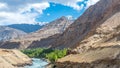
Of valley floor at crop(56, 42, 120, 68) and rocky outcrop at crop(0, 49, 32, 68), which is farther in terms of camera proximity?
rocky outcrop at crop(0, 49, 32, 68)

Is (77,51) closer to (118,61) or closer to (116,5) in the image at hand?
(118,61)

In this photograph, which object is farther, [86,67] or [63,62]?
[63,62]

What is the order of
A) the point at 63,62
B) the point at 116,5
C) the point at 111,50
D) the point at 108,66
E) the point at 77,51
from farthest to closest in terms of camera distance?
the point at 116,5 < the point at 77,51 < the point at 63,62 < the point at 111,50 < the point at 108,66

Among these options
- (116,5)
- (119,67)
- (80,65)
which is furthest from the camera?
(116,5)

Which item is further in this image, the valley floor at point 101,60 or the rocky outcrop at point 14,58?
the rocky outcrop at point 14,58

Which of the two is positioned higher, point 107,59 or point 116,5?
point 116,5

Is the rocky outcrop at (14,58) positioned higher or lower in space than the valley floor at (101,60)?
higher

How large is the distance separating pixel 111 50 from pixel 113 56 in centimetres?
392

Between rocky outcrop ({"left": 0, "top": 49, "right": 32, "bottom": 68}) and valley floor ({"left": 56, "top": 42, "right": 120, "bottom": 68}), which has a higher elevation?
rocky outcrop ({"left": 0, "top": 49, "right": 32, "bottom": 68})

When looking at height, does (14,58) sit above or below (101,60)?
above

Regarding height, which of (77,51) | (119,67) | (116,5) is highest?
(116,5)

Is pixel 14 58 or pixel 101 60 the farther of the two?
pixel 14 58

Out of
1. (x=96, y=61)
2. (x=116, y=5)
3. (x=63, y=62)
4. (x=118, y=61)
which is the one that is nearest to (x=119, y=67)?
Answer: (x=118, y=61)

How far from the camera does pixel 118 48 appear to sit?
5628 cm
